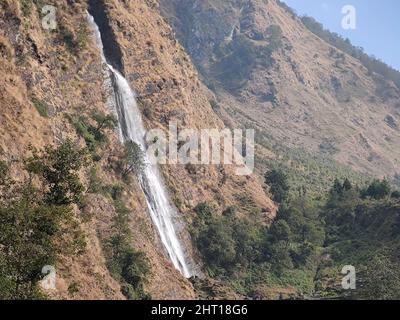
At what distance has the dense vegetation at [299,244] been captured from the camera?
63.2 meters

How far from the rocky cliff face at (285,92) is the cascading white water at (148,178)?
247 ft

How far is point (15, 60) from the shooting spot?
1821 inches

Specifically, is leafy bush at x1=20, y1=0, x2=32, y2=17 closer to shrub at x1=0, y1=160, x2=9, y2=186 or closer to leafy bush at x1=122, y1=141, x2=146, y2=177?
leafy bush at x1=122, y1=141, x2=146, y2=177

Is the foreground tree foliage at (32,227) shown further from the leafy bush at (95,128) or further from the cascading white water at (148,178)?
the cascading white water at (148,178)

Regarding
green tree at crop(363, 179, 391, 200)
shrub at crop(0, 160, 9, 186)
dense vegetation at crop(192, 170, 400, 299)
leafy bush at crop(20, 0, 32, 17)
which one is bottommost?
dense vegetation at crop(192, 170, 400, 299)

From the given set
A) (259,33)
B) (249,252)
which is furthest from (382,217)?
(259,33)

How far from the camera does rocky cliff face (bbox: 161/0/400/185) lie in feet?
526

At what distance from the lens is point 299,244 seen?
7375 centimetres

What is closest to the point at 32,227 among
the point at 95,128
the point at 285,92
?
the point at 95,128

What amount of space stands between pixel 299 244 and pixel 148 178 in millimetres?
23851

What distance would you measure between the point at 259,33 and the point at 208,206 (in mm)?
134441

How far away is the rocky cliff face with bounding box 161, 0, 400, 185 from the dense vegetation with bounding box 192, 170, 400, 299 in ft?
187

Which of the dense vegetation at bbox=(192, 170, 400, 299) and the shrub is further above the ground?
the shrub

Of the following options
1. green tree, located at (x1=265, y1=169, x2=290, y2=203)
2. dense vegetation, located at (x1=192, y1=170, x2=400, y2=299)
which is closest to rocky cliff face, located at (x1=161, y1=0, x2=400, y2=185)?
green tree, located at (x1=265, y1=169, x2=290, y2=203)
